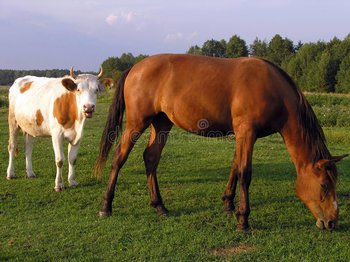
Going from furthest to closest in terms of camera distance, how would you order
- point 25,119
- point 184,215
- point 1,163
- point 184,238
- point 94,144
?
point 94,144
point 1,163
point 25,119
point 184,215
point 184,238

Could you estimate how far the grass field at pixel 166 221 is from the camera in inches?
188

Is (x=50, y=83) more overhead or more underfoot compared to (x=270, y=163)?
more overhead

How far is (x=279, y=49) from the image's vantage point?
70.8 m

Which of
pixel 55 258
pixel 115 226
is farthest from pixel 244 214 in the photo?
pixel 55 258

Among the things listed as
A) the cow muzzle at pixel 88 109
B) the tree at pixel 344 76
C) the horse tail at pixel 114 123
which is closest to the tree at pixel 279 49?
the tree at pixel 344 76

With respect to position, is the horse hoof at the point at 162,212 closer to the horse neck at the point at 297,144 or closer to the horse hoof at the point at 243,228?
the horse hoof at the point at 243,228

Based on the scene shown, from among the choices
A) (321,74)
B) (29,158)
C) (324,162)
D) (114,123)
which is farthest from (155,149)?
(321,74)

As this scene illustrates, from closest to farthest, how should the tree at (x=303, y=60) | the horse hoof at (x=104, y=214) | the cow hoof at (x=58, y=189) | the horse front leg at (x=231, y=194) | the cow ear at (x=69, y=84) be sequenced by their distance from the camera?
the horse hoof at (x=104, y=214), the horse front leg at (x=231, y=194), the cow ear at (x=69, y=84), the cow hoof at (x=58, y=189), the tree at (x=303, y=60)

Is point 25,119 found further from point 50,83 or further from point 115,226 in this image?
point 115,226

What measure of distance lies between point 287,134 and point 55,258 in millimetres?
3283

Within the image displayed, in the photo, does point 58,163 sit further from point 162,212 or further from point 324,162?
point 324,162

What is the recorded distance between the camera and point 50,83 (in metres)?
8.37

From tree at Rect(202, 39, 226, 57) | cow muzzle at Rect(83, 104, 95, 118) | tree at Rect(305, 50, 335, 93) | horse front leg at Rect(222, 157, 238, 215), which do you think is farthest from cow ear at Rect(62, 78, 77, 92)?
tree at Rect(202, 39, 226, 57)

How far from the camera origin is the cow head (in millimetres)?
7180
